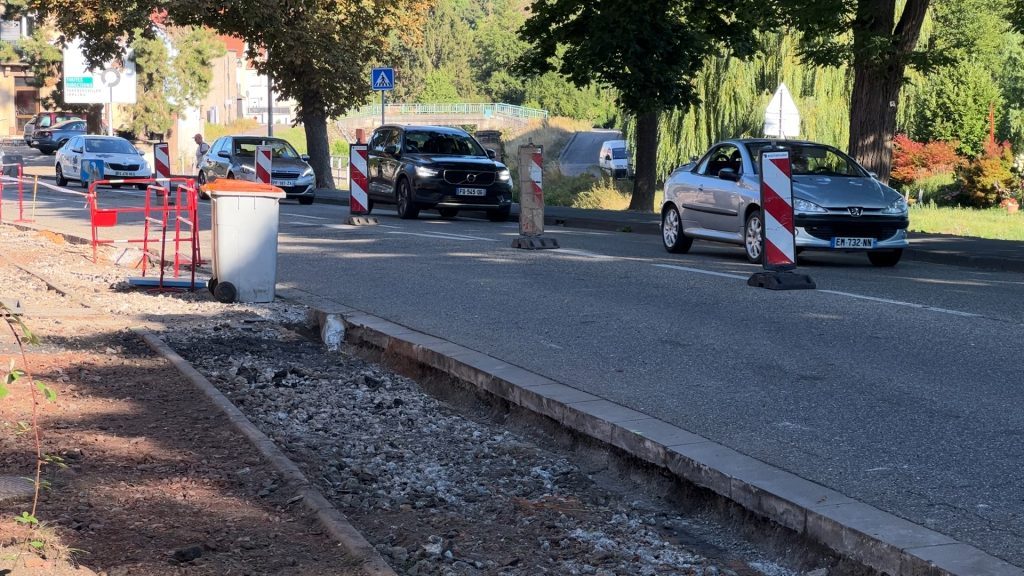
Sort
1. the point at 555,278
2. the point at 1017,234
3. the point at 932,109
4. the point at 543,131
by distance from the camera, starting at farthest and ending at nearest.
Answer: the point at 543,131, the point at 932,109, the point at 1017,234, the point at 555,278

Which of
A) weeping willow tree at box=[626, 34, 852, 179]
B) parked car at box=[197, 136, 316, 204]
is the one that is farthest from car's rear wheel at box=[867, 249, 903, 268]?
weeping willow tree at box=[626, 34, 852, 179]

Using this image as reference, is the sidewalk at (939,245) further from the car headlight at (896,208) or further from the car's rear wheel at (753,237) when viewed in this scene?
the car's rear wheel at (753,237)

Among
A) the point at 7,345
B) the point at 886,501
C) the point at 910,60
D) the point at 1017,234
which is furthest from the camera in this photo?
the point at 1017,234

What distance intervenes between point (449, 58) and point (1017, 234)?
125 meters

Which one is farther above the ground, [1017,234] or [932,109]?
[932,109]

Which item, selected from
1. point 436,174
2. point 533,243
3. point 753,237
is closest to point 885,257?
point 753,237

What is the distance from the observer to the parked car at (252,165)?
1238 inches

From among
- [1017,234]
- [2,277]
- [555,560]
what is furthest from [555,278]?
[1017,234]

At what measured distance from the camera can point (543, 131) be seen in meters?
97.2

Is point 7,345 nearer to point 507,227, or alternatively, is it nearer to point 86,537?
point 86,537

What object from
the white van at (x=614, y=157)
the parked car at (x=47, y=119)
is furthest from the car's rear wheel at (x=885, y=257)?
the parked car at (x=47, y=119)

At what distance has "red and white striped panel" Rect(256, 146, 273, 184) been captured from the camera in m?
22.5

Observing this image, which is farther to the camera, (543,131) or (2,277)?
(543,131)

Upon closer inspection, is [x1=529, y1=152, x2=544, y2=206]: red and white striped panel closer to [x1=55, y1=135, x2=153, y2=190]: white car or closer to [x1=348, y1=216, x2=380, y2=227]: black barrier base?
[x1=348, y1=216, x2=380, y2=227]: black barrier base
